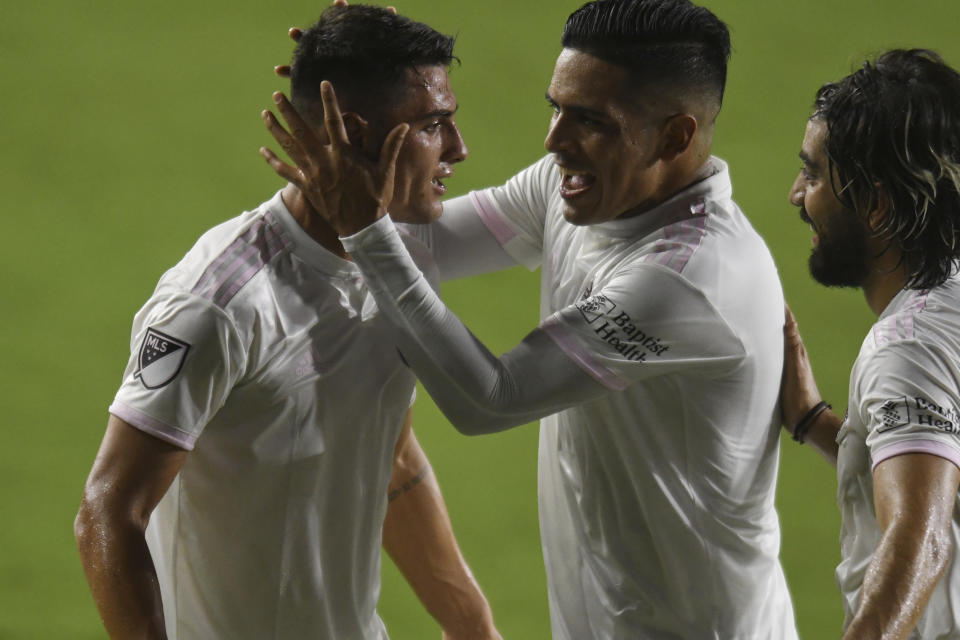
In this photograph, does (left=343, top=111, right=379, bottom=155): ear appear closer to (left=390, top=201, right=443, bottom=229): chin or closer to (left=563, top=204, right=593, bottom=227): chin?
(left=390, top=201, right=443, bottom=229): chin

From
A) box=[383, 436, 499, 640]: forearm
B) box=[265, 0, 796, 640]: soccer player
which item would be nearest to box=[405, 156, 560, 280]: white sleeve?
box=[265, 0, 796, 640]: soccer player

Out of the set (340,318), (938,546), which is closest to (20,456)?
(340,318)

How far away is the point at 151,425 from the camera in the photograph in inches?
74.2

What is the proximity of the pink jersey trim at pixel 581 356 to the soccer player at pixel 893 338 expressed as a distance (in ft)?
1.28

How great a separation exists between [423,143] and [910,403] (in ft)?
2.79

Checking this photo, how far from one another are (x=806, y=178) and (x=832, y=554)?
2.34 metres

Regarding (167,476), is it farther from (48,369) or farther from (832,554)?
(832,554)

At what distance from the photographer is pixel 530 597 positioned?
14.4 ft

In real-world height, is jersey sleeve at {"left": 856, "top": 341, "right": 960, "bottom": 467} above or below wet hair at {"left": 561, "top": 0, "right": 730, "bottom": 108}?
below

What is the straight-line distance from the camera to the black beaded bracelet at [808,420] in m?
2.42

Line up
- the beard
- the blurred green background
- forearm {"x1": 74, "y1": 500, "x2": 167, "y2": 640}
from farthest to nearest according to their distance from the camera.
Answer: the blurred green background, the beard, forearm {"x1": 74, "y1": 500, "x2": 167, "y2": 640}

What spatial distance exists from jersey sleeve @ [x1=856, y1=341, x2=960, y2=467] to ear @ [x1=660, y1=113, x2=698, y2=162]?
0.47m

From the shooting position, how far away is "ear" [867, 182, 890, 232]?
2.26m

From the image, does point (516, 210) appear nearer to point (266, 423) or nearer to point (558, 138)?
point (558, 138)
